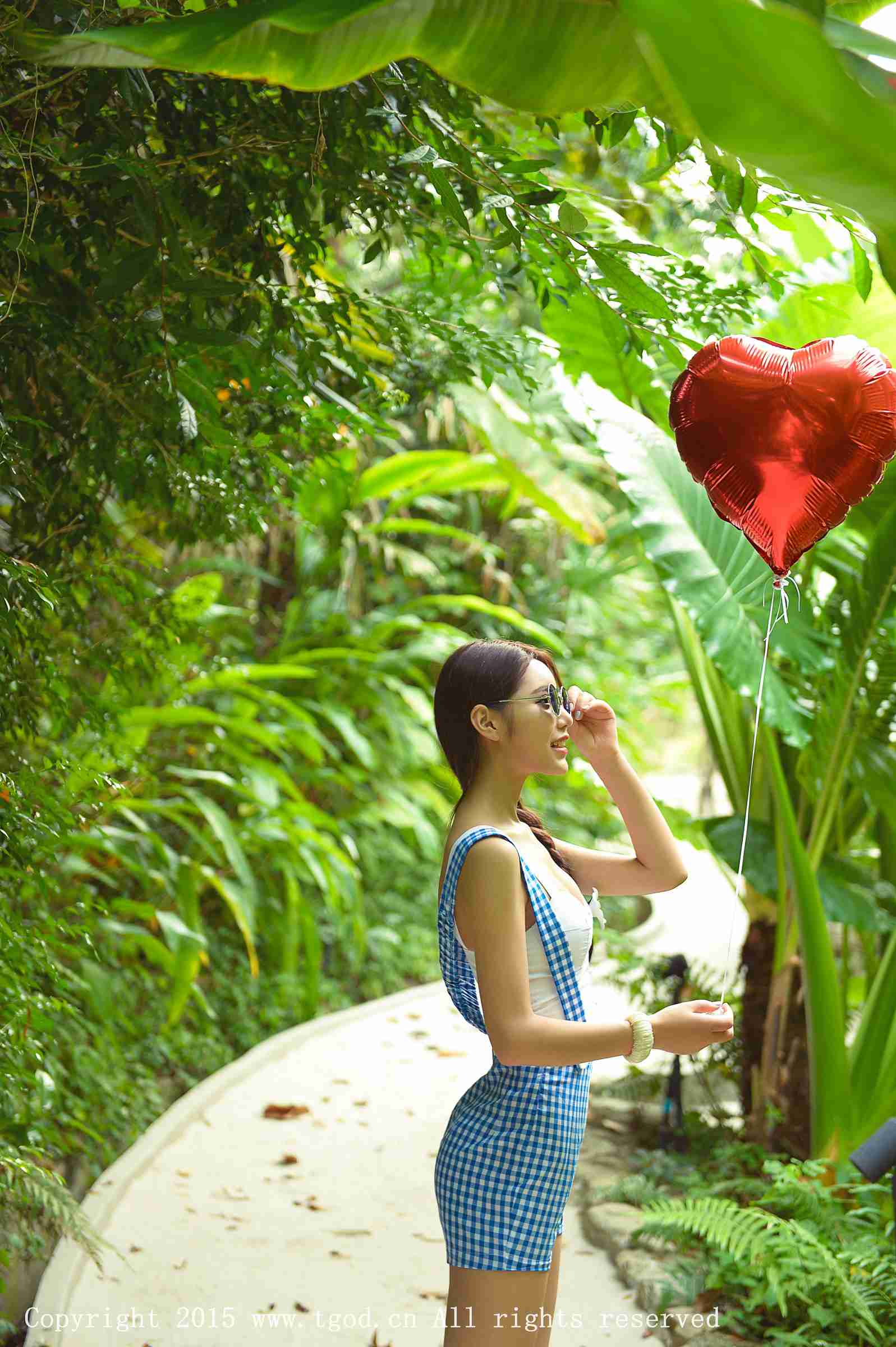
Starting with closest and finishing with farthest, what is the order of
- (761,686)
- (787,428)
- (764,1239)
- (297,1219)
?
1. (787,428)
2. (761,686)
3. (764,1239)
4. (297,1219)

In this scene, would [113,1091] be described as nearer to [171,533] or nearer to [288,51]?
[171,533]

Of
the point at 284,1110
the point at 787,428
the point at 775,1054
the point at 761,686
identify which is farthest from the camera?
the point at 284,1110

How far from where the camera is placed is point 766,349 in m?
2.05

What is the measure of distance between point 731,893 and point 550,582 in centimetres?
251

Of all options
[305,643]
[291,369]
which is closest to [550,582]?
[305,643]

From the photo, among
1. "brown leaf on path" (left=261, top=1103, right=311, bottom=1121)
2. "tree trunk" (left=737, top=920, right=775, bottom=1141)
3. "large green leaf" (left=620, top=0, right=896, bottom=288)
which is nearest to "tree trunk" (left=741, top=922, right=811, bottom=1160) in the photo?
"tree trunk" (left=737, top=920, right=775, bottom=1141)

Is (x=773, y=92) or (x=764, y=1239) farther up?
(x=773, y=92)

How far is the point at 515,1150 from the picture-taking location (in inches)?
70.2

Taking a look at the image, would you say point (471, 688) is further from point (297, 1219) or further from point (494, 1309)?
point (297, 1219)

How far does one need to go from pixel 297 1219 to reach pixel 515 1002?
222 centimetres

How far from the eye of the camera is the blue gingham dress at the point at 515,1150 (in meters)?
1.76

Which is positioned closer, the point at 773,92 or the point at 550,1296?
the point at 773,92

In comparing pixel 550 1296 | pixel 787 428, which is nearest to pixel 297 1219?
pixel 550 1296

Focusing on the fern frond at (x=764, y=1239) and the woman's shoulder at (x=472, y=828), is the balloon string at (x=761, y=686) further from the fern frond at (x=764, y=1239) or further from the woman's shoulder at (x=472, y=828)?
the fern frond at (x=764, y=1239)
